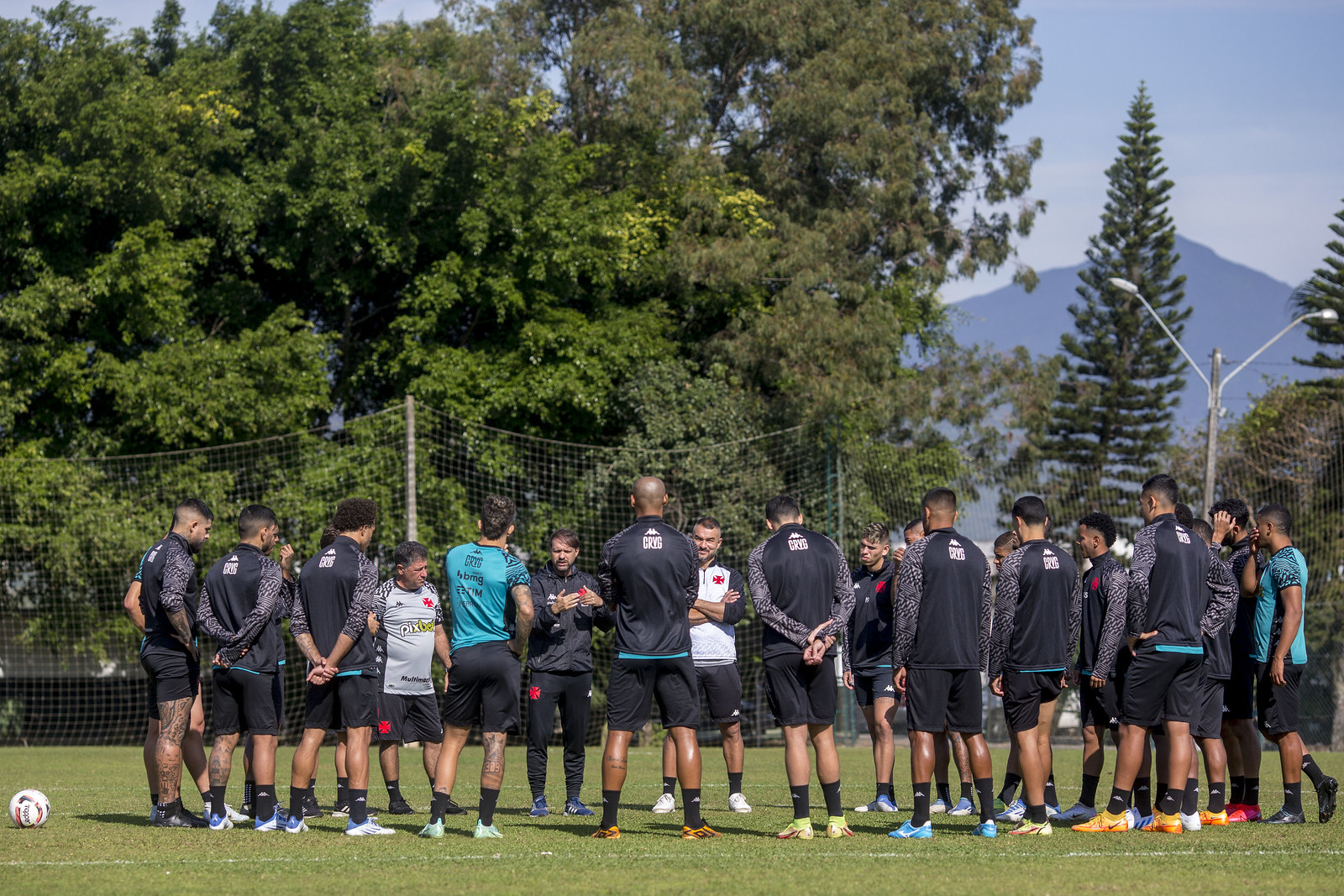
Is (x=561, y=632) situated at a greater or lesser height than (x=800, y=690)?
greater

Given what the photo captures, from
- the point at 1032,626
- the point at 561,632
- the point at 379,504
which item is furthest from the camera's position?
the point at 379,504

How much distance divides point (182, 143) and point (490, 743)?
739 inches

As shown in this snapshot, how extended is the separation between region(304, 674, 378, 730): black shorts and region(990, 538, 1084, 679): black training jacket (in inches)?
154

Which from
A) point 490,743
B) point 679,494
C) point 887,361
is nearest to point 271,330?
point 679,494

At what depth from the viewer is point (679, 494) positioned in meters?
23.1

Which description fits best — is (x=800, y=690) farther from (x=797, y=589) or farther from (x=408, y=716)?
(x=408, y=716)

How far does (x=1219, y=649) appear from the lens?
28.0ft

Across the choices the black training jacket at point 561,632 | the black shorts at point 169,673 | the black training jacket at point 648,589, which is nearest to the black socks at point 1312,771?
the black training jacket at point 648,589

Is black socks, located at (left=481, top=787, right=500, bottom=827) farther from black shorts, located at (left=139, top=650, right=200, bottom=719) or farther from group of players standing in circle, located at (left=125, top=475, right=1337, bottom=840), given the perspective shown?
black shorts, located at (left=139, top=650, right=200, bottom=719)

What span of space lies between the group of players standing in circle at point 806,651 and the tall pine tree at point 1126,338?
33478mm

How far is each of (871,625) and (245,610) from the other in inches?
174

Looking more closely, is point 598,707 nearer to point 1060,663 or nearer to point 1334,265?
point 1060,663

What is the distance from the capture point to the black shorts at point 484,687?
809cm

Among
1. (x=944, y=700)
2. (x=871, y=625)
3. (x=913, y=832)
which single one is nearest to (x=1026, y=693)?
(x=944, y=700)
